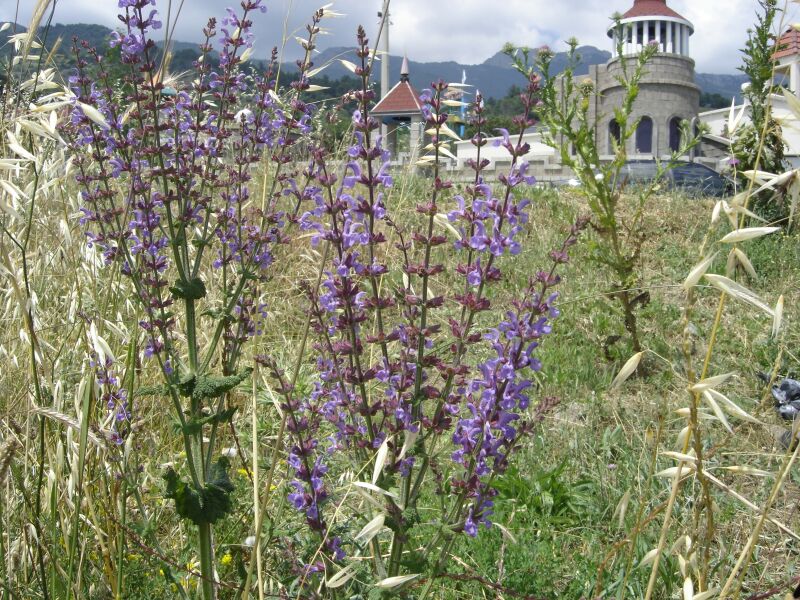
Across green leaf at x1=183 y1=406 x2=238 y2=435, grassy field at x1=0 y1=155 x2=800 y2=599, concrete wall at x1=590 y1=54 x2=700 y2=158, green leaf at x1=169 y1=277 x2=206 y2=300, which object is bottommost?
grassy field at x1=0 y1=155 x2=800 y2=599

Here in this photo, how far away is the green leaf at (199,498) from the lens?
1621 mm

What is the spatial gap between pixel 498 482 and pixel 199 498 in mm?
1419

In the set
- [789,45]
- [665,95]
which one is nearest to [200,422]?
[789,45]

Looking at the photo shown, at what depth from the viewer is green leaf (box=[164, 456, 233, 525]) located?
1621 millimetres

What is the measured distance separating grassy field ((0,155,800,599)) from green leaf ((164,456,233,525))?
0.36ft

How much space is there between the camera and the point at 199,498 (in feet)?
5.46

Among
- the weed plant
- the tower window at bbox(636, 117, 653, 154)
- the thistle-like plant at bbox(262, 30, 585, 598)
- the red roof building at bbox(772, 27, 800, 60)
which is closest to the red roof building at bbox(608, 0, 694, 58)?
the tower window at bbox(636, 117, 653, 154)

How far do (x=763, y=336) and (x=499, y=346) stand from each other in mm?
3557

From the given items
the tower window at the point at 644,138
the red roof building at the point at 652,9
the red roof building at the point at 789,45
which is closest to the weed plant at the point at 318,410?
the red roof building at the point at 789,45

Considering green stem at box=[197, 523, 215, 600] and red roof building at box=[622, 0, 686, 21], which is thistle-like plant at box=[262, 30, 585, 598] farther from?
red roof building at box=[622, 0, 686, 21]

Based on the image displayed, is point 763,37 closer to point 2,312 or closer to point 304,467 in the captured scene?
point 304,467

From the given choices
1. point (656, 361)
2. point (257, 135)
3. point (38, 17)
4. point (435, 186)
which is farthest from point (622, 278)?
point (38, 17)

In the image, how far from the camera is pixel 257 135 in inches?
89.7

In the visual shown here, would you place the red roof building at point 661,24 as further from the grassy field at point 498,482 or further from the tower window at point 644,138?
the grassy field at point 498,482
